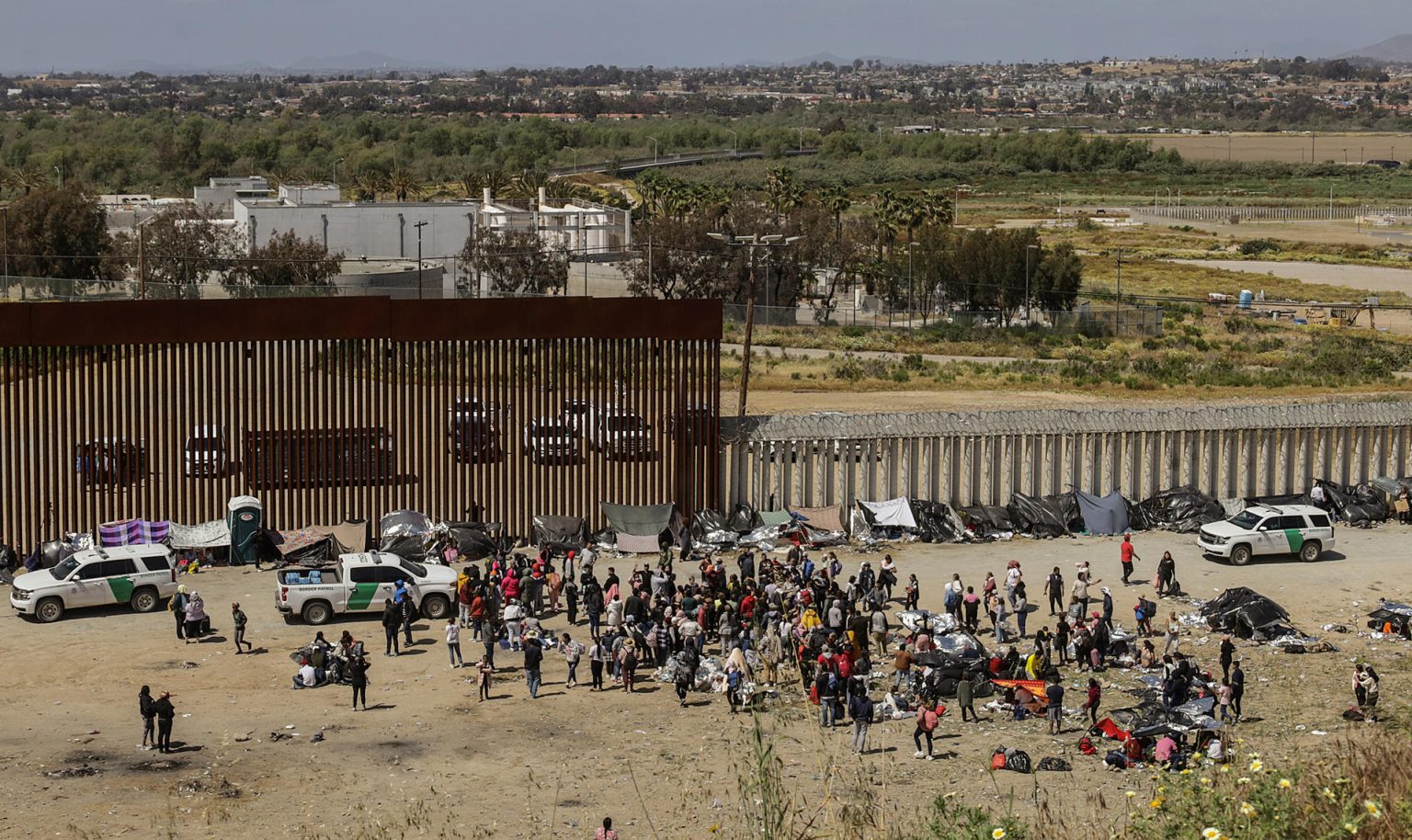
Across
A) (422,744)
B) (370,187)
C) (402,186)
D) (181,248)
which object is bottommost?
(422,744)

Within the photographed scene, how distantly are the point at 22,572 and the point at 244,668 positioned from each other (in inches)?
331

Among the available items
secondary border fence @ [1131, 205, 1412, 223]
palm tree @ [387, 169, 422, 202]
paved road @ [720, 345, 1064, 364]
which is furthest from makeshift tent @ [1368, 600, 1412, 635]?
secondary border fence @ [1131, 205, 1412, 223]

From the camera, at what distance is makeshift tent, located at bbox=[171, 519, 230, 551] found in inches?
1307

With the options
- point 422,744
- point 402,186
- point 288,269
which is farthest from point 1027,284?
Result: point 422,744

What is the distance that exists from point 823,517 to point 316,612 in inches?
465

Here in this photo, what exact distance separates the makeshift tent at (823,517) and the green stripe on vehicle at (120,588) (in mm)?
14125

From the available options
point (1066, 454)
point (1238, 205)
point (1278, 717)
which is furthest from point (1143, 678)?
point (1238, 205)

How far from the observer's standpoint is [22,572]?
3278 centimetres

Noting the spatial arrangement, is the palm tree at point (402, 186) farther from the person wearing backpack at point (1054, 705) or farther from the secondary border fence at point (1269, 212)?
the person wearing backpack at point (1054, 705)

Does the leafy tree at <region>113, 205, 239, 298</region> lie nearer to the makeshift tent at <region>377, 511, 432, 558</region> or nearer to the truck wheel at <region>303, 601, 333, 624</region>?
the makeshift tent at <region>377, 511, 432, 558</region>

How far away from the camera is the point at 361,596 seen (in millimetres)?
29797

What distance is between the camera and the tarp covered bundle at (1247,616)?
1166 inches

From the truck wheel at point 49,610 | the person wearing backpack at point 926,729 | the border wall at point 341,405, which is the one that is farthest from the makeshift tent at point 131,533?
the person wearing backpack at point 926,729

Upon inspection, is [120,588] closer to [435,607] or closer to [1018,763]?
[435,607]
